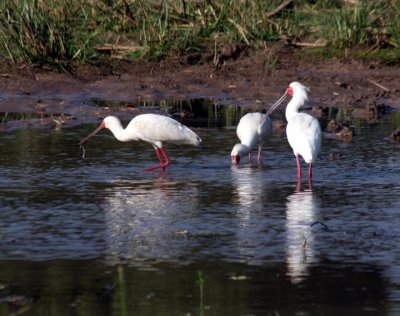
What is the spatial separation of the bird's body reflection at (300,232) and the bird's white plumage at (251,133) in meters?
1.59

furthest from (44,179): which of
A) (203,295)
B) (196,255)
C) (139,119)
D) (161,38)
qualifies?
(161,38)

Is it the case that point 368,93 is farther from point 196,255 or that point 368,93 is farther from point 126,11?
point 196,255

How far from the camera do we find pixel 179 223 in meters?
8.58

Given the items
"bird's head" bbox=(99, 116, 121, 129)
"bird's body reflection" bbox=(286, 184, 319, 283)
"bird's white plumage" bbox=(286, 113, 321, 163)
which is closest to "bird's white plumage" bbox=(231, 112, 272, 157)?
"bird's white plumage" bbox=(286, 113, 321, 163)

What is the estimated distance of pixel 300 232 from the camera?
322 inches

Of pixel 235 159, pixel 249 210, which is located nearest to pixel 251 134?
pixel 235 159

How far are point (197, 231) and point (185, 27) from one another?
Result: 9725mm

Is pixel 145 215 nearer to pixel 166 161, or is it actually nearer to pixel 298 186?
pixel 298 186

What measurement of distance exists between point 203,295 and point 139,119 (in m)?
5.31

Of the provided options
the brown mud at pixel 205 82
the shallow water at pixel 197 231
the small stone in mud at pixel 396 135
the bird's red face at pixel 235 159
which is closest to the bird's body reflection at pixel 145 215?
the shallow water at pixel 197 231

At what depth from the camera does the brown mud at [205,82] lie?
15.2 meters

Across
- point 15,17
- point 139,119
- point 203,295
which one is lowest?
point 203,295

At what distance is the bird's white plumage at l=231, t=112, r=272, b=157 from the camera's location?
1169 cm

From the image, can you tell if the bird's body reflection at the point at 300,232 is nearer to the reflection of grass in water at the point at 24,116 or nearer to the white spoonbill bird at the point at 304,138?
the white spoonbill bird at the point at 304,138
